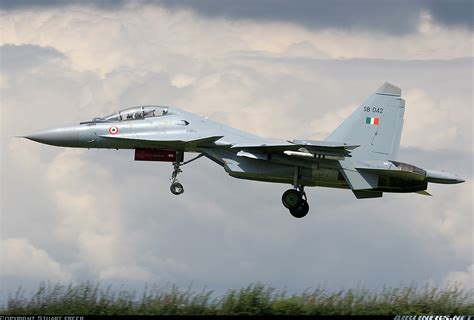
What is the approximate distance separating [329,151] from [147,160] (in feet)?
19.4

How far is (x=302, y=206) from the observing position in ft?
99.5

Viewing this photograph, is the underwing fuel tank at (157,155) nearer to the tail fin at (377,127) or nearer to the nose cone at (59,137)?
the nose cone at (59,137)

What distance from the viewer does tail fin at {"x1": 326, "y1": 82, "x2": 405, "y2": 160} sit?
3059 cm

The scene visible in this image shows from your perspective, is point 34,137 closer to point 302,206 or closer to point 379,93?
point 302,206

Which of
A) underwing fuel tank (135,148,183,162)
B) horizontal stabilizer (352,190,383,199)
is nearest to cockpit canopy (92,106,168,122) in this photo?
underwing fuel tank (135,148,183,162)

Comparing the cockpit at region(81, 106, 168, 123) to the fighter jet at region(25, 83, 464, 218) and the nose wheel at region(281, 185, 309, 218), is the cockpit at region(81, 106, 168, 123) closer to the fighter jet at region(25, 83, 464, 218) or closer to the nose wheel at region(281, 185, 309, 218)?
the fighter jet at region(25, 83, 464, 218)

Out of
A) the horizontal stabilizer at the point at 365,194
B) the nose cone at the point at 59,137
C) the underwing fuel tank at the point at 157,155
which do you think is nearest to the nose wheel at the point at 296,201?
the horizontal stabilizer at the point at 365,194

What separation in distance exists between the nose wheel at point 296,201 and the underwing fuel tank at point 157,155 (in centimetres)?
355

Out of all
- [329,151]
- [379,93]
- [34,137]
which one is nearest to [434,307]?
[329,151]

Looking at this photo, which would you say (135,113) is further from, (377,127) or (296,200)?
(377,127)

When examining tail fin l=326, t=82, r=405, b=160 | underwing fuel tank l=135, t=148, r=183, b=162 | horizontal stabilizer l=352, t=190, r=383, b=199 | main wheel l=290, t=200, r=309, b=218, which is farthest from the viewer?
horizontal stabilizer l=352, t=190, r=383, b=199

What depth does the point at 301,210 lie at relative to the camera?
1197 inches

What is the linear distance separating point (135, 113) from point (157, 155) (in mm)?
1523

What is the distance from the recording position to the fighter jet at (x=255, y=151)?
29.7 metres
